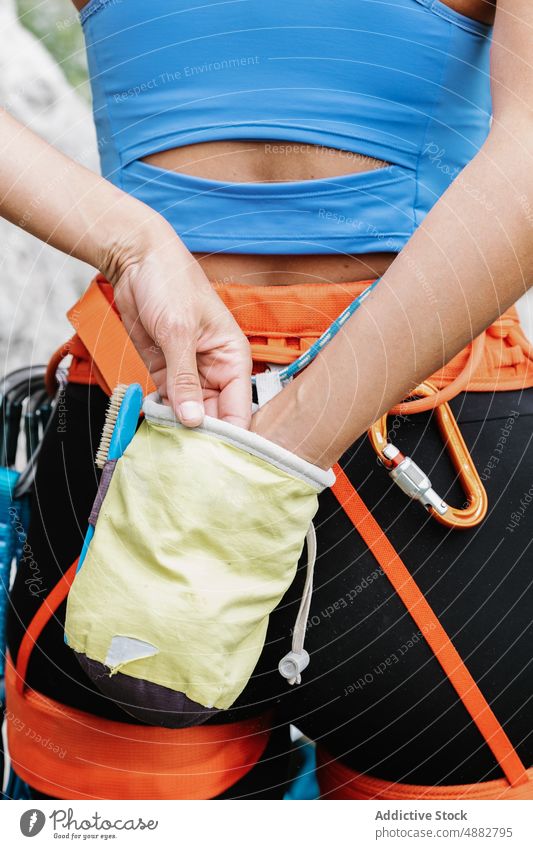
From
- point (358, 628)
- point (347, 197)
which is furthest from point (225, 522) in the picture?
point (347, 197)

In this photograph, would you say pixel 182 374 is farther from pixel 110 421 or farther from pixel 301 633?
pixel 301 633

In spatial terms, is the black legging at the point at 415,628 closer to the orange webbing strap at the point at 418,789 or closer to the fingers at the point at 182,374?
the orange webbing strap at the point at 418,789

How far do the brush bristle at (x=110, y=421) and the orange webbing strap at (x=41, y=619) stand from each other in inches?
4.6

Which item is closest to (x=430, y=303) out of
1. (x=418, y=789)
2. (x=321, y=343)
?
(x=321, y=343)

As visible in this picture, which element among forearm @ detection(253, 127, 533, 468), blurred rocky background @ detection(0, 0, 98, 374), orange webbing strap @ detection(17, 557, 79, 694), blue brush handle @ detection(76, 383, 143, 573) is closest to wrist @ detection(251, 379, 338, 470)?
forearm @ detection(253, 127, 533, 468)

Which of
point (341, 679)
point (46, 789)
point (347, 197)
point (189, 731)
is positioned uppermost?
point (347, 197)

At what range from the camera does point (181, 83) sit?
2.61 ft

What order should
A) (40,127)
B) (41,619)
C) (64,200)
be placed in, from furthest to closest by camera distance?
(40,127), (41,619), (64,200)

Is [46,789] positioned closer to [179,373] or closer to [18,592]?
[18,592]

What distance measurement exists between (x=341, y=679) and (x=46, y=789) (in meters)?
0.32

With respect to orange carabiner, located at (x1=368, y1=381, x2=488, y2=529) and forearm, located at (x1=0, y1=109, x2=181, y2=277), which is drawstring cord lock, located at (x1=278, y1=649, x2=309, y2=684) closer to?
orange carabiner, located at (x1=368, y1=381, x2=488, y2=529)

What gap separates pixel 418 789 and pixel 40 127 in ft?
4.80

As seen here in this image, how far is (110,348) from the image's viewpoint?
0.81 meters

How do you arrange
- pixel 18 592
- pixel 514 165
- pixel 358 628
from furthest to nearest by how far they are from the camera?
pixel 18 592
pixel 358 628
pixel 514 165
